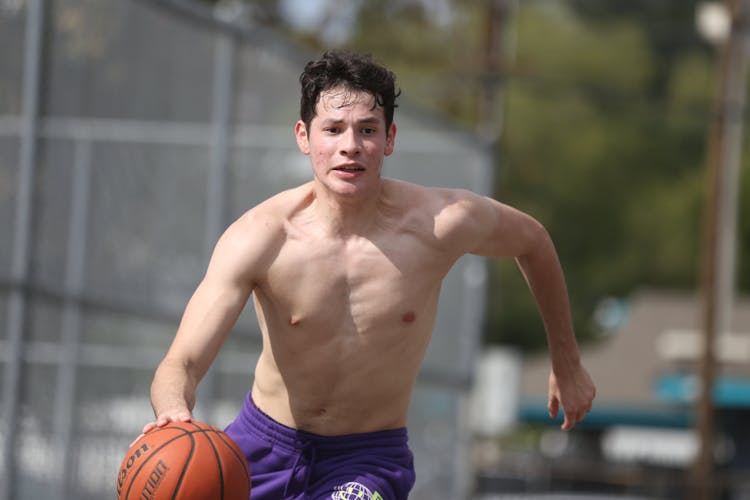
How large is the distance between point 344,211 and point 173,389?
0.87m

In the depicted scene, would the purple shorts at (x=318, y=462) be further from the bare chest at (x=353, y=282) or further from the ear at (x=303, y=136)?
the ear at (x=303, y=136)

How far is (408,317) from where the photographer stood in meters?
5.00

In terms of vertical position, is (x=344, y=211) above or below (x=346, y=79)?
below

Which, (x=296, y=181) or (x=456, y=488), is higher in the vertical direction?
(x=296, y=181)

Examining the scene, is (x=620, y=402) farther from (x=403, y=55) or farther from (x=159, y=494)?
(x=159, y=494)

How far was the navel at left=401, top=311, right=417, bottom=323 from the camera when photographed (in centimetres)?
499

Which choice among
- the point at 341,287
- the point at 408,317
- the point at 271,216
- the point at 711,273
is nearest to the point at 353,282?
the point at 341,287

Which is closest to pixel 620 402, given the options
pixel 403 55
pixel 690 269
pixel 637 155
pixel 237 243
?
pixel 403 55

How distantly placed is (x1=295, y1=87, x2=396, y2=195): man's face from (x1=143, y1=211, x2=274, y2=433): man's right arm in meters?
0.28

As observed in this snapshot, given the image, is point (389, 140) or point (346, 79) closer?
point (346, 79)

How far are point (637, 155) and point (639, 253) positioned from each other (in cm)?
418

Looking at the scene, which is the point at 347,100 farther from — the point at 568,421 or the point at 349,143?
the point at 568,421

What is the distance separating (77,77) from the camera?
23.9 ft

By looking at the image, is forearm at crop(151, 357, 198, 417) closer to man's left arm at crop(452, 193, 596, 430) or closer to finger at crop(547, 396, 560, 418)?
man's left arm at crop(452, 193, 596, 430)
